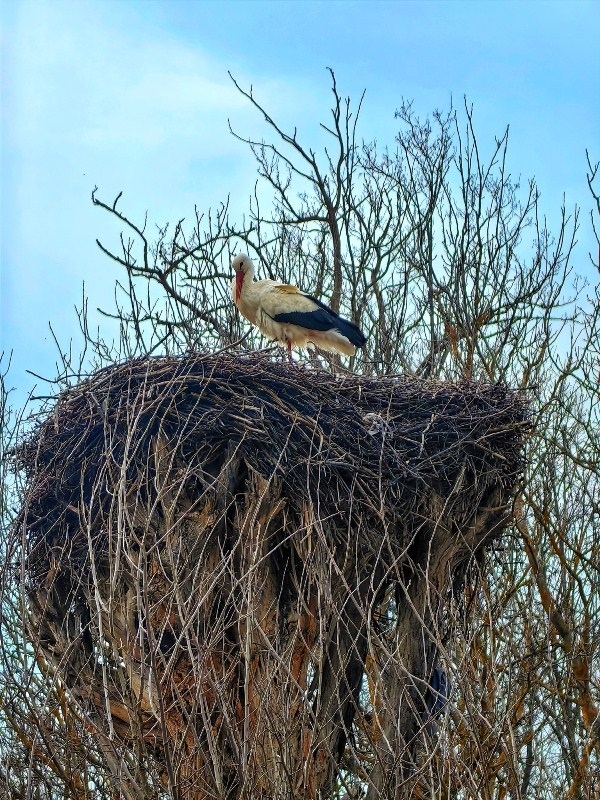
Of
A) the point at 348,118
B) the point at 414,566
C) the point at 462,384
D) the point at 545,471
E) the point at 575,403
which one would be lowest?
the point at 414,566

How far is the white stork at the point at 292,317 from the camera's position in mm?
8828

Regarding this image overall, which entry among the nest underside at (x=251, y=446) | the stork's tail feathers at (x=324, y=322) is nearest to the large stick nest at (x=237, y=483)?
the nest underside at (x=251, y=446)

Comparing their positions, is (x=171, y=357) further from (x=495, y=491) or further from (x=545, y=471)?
(x=545, y=471)

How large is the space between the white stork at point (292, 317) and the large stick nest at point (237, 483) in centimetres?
198

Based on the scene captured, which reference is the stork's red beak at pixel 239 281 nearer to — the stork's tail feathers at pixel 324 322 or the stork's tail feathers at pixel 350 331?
the stork's tail feathers at pixel 324 322

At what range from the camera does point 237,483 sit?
257 inches

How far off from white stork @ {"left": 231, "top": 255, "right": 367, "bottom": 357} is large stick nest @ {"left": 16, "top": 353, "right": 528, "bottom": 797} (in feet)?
6.51

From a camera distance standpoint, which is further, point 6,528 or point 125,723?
point 6,528

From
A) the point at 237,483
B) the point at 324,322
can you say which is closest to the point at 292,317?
the point at 324,322

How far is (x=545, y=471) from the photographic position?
35.9 feet

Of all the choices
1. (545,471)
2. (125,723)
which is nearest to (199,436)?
(125,723)

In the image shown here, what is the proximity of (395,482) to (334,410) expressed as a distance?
0.54 meters

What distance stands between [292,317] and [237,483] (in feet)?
8.57

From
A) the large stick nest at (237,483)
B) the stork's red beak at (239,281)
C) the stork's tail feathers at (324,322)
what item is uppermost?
the stork's red beak at (239,281)
